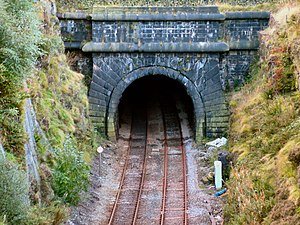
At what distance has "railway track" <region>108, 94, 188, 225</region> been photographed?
664 inches

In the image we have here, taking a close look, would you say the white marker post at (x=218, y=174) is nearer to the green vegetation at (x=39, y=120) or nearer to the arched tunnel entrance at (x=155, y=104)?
the green vegetation at (x=39, y=120)

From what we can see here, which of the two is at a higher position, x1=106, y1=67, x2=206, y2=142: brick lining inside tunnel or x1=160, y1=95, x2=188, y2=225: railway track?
x1=106, y1=67, x2=206, y2=142: brick lining inside tunnel

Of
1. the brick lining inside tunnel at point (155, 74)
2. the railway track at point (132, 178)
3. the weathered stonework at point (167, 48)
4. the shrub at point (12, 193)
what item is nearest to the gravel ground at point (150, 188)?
the railway track at point (132, 178)

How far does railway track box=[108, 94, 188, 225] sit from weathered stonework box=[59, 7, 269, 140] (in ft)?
5.52

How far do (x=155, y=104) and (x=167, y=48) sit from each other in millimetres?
7451

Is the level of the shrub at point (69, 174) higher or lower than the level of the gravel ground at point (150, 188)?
higher

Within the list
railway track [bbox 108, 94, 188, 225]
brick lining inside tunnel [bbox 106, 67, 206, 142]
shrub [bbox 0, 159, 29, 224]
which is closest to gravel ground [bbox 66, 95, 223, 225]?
railway track [bbox 108, 94, 188, 225]

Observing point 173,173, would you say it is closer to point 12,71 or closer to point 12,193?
point 12,71

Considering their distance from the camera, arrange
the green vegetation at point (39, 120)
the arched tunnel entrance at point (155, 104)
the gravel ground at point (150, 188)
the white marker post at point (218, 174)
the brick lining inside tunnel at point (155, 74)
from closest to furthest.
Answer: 1. the green vegetation at point (39, 120)
2. the gravel ground at point (150, 188)
3. the white marker post at point (218, 174)
4. the brick lining inside tunnel at point (155, 74)
5. the arched tunnel entrance at point (155, 104)

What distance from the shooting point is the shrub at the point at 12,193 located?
10.7m

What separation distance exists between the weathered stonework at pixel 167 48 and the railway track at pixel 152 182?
5.52 feet

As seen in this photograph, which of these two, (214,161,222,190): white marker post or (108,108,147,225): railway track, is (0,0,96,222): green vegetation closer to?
(108,108,147,225): railway track

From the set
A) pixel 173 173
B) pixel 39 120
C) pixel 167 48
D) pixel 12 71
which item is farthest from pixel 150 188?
pixel 12 71

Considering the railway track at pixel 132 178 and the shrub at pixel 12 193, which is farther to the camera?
the railway track at pixel 132 178
